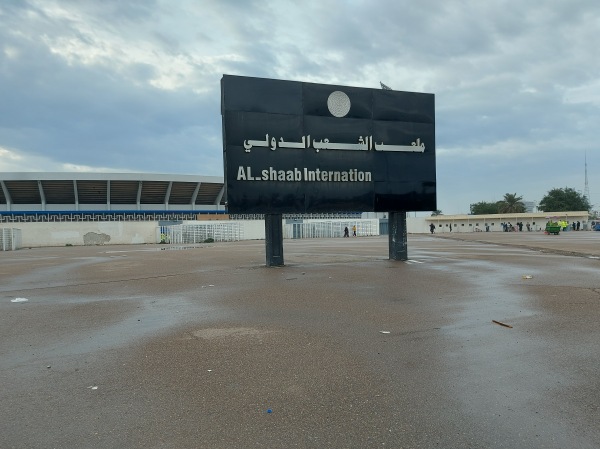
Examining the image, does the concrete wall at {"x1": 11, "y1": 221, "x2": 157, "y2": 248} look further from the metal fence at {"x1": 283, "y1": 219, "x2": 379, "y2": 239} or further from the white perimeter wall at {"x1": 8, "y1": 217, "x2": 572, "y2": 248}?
the metal fence at {"x1": 283, "y1": 219, "x2": 379, "y2": 239}

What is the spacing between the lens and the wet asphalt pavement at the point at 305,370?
9.75 ft

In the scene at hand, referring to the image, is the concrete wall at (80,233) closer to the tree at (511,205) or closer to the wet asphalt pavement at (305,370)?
the wet asphalt pavement at (305,370)

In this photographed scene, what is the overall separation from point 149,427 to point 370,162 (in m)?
12.9

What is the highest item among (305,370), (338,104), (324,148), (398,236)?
(338,104)

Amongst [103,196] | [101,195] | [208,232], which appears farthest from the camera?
[103,196]

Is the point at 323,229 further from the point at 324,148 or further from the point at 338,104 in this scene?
the point at 324,148

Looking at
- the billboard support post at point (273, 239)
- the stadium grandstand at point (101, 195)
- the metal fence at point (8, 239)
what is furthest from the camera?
the stadium grandstand at point (101, 195)

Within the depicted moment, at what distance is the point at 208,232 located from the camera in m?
45.9

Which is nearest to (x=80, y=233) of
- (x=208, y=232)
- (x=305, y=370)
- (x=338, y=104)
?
(x=208, y=232)

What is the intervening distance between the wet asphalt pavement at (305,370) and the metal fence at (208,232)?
3725cm

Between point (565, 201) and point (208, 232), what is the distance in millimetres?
70831

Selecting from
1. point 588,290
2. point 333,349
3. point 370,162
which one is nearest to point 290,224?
point 370,162

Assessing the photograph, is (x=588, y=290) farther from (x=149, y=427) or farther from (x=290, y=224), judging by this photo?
(x=290, y=224)

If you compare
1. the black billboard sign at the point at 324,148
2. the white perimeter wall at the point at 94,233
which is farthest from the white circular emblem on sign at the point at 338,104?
the white perimeter wall at the point at 94,233
